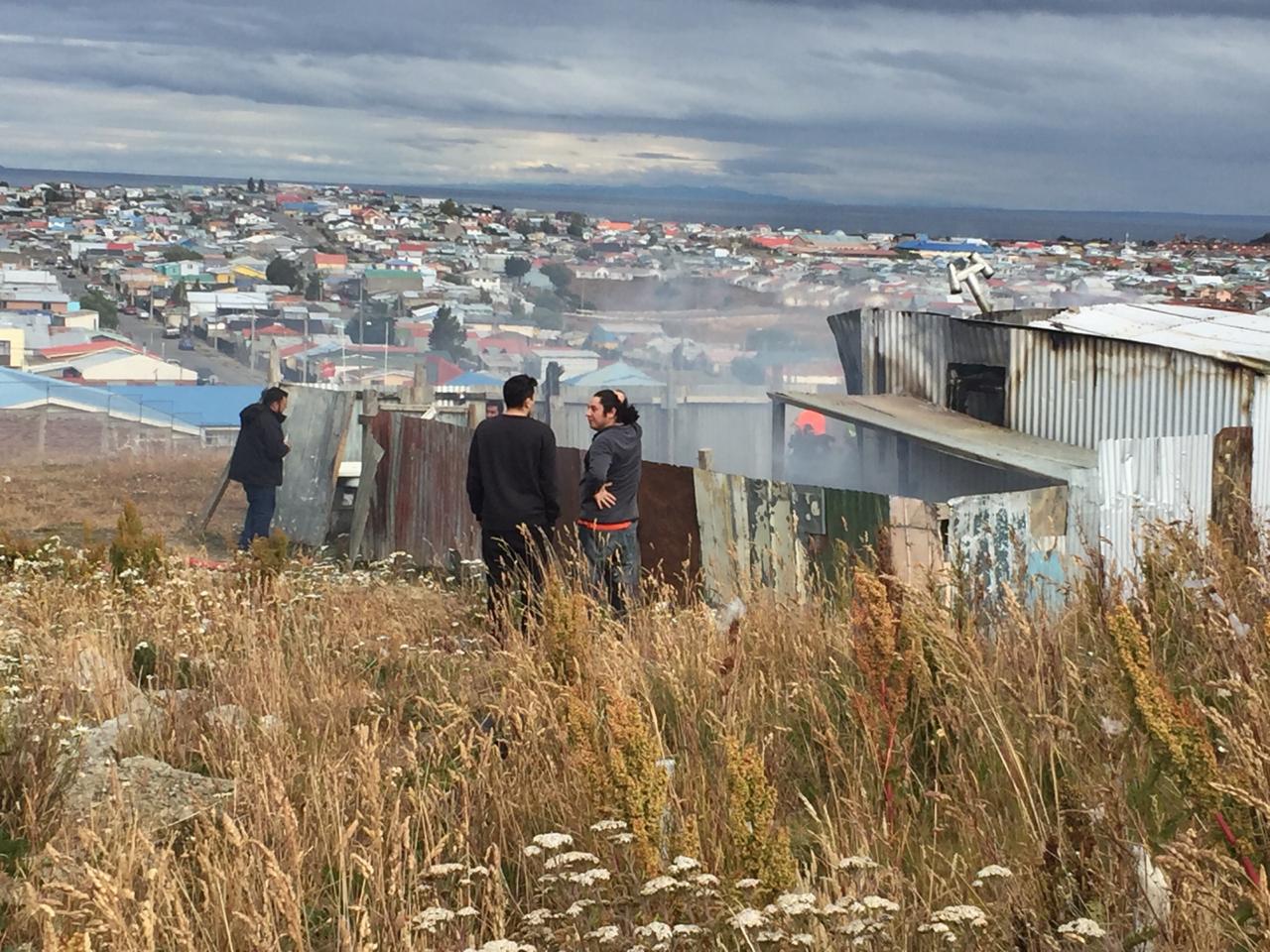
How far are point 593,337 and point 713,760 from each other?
111m

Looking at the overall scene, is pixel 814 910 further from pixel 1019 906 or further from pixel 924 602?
pixel 924 602

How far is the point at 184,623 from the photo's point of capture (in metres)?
8.06

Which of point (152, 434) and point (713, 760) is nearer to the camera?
point (713, 760)

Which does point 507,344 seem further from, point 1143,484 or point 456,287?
point 1143,484

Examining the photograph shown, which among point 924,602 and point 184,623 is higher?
point 924,602

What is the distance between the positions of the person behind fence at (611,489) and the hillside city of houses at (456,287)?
55093 mm

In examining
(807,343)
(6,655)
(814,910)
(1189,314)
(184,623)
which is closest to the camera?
(814,910)

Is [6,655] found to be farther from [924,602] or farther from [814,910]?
[814,910]

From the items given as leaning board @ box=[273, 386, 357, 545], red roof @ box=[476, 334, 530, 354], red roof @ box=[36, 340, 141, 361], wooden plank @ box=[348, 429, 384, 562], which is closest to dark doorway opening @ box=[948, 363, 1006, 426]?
wooden plank @ box=[348, 429, 384, 562]

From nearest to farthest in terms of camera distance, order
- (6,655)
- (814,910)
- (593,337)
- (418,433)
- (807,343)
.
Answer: (814,910)
(6,655)
(418,433)
(807,343)
(593,337)

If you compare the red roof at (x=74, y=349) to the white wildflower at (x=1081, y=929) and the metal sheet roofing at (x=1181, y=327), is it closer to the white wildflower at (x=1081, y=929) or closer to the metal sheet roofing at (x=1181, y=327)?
the metal sheet roofing at (x=1181, y=327)

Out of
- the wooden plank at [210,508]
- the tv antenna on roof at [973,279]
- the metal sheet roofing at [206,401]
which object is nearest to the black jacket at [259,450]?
the wooden plank at [210,508]

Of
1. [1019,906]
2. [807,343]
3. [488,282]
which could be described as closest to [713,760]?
[1019,906]

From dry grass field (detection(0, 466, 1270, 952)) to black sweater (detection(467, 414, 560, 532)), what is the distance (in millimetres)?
1273
